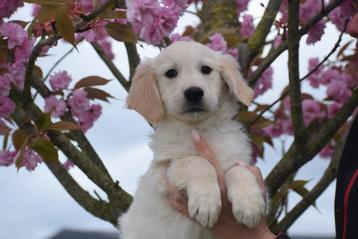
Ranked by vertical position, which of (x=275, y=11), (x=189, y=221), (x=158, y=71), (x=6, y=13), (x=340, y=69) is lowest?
(x=340, y=69)

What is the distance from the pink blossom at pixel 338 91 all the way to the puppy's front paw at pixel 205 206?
198 centimetres

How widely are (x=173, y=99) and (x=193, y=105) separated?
3.3 inches

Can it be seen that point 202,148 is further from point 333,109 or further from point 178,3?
point 333,109

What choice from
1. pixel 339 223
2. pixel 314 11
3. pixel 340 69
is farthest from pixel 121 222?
pixel 340 69

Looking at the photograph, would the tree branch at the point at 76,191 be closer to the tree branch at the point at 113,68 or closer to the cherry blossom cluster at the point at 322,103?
the tree branch at the point at 113,68

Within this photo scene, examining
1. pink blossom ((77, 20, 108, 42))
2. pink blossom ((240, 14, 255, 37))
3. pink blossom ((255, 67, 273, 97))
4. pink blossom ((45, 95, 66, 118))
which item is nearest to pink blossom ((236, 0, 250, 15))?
Result: pink blossom ((240, 14, 255, 37))

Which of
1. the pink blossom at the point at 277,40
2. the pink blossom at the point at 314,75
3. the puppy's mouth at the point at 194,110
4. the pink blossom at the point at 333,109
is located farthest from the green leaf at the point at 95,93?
the pink blossom at the point at 314,75

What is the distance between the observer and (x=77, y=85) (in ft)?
10.7

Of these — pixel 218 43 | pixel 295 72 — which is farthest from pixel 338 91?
pixel 295 72

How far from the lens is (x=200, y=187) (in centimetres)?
230

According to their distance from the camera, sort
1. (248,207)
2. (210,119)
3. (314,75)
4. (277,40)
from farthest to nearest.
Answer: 1. (314,75)
2. (277,40)
3. (210,119)
4. (248,207)

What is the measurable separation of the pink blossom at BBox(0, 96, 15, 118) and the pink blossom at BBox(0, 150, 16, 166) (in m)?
0.35

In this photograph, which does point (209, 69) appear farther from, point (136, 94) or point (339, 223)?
point (339, 223)

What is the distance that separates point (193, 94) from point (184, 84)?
0.07 meters
